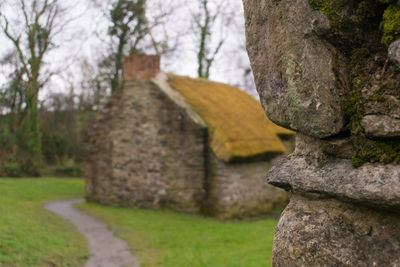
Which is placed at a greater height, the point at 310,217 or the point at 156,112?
the point at 156,112

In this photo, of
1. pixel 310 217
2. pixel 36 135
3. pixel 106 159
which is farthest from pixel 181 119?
pixel 310 217

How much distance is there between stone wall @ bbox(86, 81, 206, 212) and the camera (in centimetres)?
1107

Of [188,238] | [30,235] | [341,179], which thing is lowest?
[188,238]

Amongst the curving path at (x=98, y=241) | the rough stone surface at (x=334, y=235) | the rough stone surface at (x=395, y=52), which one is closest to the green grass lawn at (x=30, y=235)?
the curving path at (x=98, y=241)

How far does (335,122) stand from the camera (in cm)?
167

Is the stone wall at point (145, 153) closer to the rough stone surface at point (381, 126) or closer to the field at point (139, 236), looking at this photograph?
the field at point (139, 236)

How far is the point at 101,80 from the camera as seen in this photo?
2250 centimetres

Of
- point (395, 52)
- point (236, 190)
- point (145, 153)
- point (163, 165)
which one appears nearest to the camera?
point (395, 52)

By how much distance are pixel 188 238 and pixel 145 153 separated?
14.2 ft

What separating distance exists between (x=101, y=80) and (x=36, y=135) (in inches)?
320

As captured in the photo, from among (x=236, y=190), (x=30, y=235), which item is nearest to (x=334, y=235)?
(x=30, y=235)

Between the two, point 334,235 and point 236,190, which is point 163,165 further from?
point 334,235

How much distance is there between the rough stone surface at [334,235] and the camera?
1513 millimetres

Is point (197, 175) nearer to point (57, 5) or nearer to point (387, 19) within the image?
point (57, 5)
